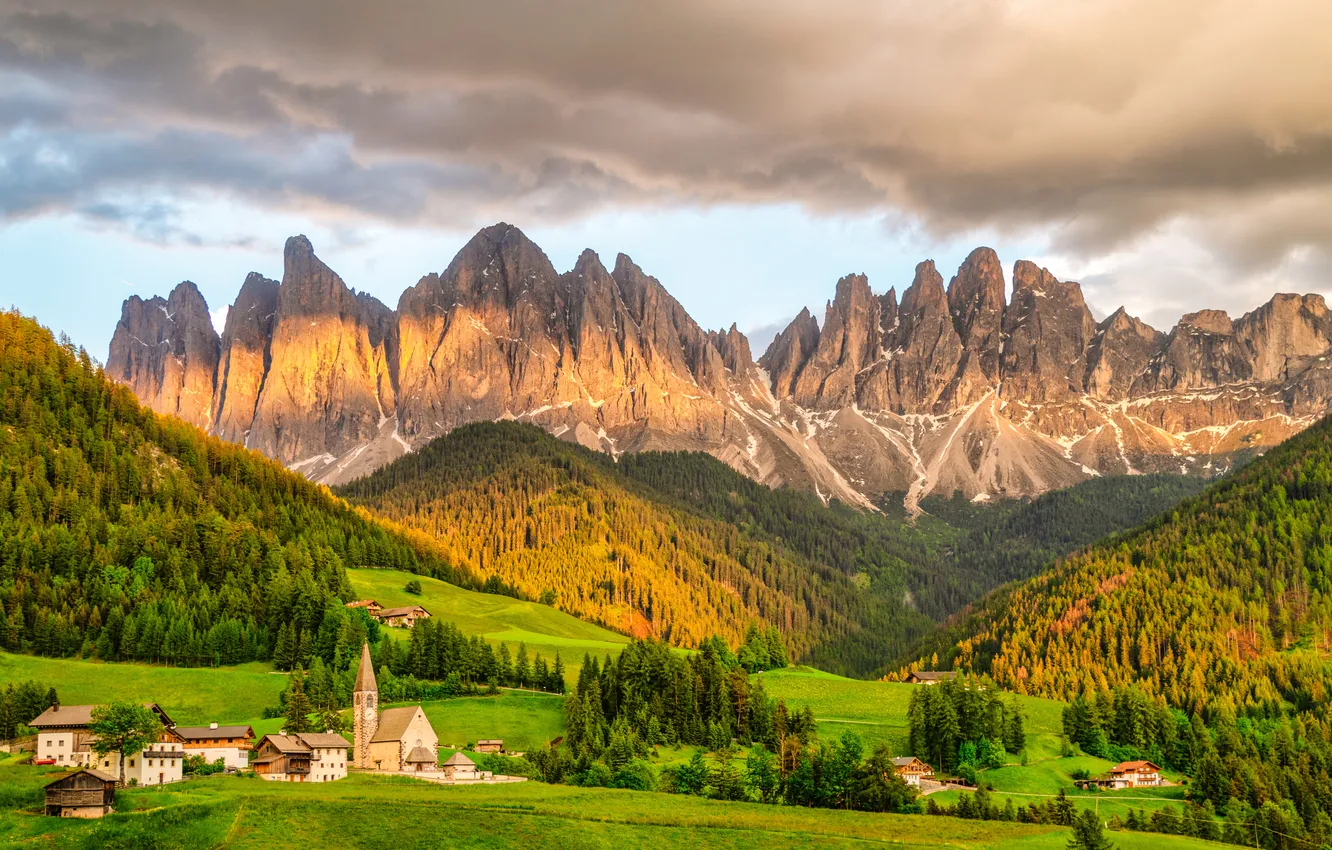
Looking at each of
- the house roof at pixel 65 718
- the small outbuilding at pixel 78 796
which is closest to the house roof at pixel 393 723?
the house roof at pixel 65 718

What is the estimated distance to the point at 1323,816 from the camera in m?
122

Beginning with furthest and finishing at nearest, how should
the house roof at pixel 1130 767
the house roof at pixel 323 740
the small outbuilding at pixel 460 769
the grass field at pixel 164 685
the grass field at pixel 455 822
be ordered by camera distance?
the house roof at pixel 1130 767, the grass field at pixel 164 685, the small outbuilding at pixel 460 769, the house roof at pixel 323 740, the grass field at pixel 455 822

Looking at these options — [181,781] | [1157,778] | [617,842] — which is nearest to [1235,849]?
[1157,778]

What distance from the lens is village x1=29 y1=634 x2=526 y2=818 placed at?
97500 mm

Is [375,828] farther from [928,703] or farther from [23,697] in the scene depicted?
[928,703]

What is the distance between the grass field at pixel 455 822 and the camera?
7569cm

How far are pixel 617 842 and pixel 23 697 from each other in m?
64.5

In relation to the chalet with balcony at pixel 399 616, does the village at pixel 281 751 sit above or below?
below

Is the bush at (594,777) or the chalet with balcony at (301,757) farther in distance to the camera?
the bush at (594,777)

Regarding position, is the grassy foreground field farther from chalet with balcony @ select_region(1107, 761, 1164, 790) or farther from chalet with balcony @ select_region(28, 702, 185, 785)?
chalet with balcony @ select_region(28, 702, 185, 785)

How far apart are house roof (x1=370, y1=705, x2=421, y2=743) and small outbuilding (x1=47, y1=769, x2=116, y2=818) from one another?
34314 mm

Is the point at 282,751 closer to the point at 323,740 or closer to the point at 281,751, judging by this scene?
the point at 281,751

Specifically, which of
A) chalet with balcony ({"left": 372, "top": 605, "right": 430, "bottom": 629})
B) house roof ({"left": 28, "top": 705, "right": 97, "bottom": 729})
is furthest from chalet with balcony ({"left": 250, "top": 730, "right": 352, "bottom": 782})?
chalet with balcony ({"left": 372, "top": 605, "right": 430, "bottom": 629})

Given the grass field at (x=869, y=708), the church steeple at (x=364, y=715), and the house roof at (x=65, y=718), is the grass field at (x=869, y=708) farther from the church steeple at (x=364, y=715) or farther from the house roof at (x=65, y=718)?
the house roof at (x=65, y=718)
